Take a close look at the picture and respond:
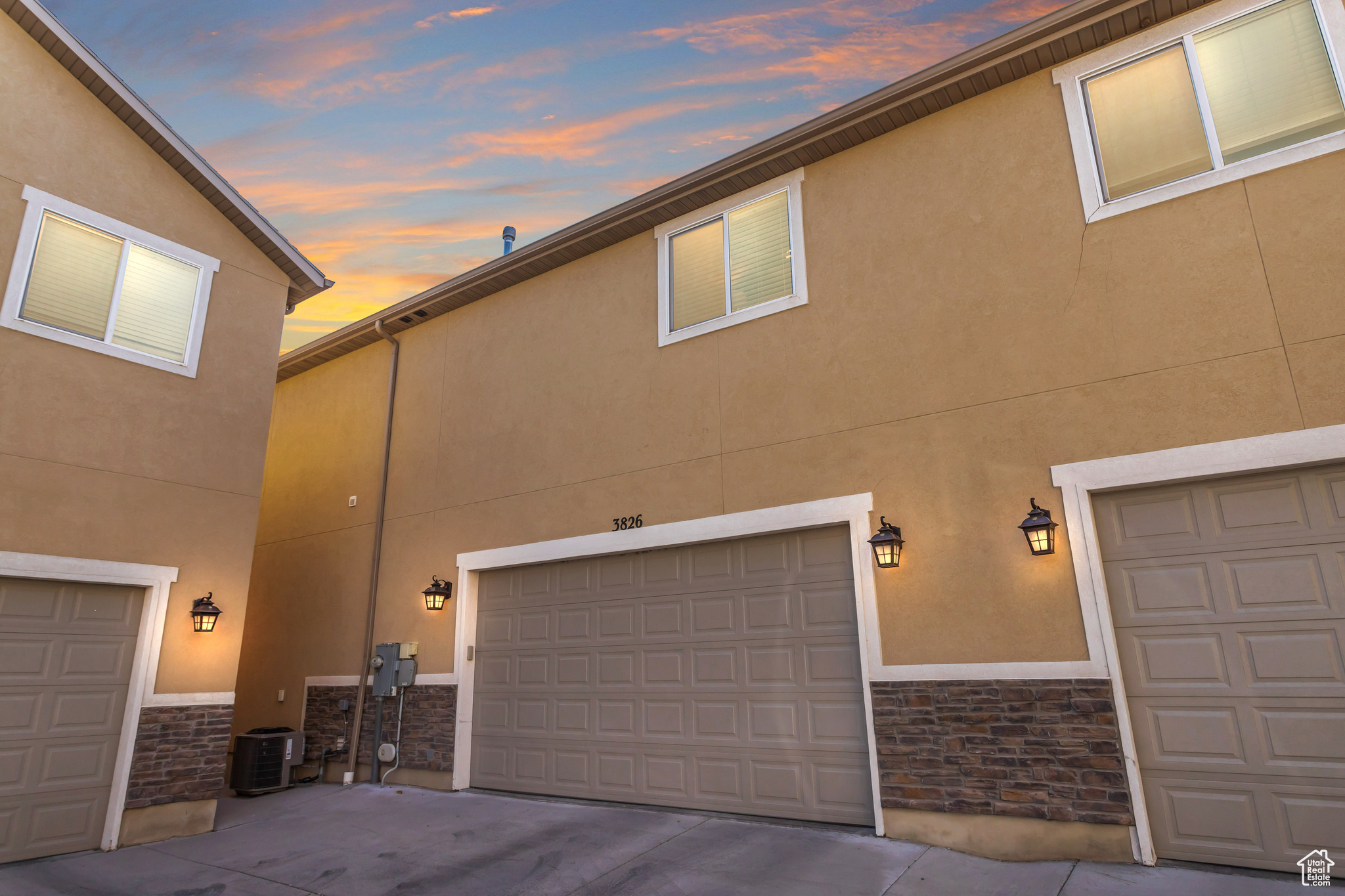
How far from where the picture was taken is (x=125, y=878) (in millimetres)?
6172

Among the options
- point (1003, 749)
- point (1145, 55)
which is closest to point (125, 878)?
point (1003, 749)

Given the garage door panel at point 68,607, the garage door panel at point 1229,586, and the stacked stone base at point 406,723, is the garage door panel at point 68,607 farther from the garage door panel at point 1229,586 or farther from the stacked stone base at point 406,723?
the garage door panel at point 1229,586

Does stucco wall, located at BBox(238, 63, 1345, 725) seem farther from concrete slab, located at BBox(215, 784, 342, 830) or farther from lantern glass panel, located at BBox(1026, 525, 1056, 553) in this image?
concrete slab, located at BBox(215, 784, 342, 830)

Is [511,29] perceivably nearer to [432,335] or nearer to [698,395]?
[432,335]

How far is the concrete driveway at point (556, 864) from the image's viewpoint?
16.3ft

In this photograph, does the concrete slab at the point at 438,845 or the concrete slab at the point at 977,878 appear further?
the concrete slab at the point at 438,845

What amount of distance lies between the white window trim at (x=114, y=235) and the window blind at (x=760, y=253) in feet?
20.2

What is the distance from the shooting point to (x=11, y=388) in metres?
6.91

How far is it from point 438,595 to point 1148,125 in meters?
9.02

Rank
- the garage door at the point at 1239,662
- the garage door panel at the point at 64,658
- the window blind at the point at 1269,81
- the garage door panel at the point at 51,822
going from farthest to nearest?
the garage door panel at the point at 64,658 < the garage door panel at the point at 51,822 < the window blind at the point at 1269,81 < the garage door at the point at 1239,662

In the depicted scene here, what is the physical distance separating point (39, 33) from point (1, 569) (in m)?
5.57

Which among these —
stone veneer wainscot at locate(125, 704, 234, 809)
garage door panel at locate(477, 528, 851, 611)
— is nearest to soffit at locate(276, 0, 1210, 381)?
garage door panel at locate(477, 528, 851, 611)

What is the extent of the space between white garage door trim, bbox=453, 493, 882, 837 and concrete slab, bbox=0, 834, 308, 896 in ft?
9.46

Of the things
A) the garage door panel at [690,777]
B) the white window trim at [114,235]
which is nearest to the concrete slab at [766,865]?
the garage door panel at [690,777]
